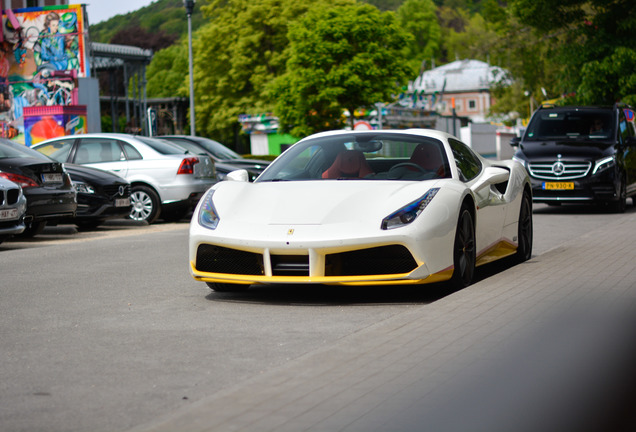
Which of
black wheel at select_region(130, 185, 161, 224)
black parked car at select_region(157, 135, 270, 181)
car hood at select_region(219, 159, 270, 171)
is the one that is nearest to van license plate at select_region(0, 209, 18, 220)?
black wheel at select_region(130, 185, 161, 224)

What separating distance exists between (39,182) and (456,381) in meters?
10.6

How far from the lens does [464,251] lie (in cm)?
800

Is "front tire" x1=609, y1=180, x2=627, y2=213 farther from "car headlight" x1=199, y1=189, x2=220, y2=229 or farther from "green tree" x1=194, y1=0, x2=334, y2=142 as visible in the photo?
"green tree" x1=194, y1=0, x2=334, y2=142

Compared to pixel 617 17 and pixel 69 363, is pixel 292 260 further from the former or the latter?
pixel 617 17

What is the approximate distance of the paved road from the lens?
4414 millimetres

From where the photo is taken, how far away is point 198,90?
2815 inches

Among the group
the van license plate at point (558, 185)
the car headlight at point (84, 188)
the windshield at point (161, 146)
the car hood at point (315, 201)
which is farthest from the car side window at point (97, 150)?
the car hood at point (315, 201)

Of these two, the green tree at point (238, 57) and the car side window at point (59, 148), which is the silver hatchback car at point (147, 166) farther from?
the green tree at point (238, 57)

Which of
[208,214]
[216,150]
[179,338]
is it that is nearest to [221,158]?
[216,150]

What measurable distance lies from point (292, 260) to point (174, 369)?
216 cm

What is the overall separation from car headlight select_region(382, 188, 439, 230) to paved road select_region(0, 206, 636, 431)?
0.62 m

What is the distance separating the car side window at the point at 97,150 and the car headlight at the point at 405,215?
1123 cm

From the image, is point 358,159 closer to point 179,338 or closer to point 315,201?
point 315,201

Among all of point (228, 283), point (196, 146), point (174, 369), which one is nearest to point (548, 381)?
point (174, 369)
